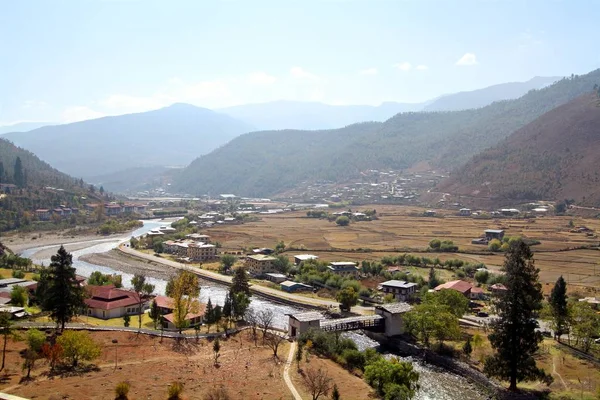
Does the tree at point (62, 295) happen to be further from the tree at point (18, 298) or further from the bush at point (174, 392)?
the bush at point (174, 392)

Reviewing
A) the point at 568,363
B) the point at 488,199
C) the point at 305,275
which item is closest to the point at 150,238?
the point at 305,275

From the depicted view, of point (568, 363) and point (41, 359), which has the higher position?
point (41, 359)

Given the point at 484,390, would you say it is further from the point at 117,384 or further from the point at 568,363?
the point at 117,384

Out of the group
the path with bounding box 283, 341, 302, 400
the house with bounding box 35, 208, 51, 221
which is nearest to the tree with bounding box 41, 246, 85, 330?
the path with bounding box 283, 341, 302, 400

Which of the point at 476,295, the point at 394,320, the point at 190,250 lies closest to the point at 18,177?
the point at 190,250

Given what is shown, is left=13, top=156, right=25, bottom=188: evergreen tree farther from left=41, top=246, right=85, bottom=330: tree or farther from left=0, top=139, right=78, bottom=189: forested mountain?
left=41, top=246, right=85, bottom=330: tree

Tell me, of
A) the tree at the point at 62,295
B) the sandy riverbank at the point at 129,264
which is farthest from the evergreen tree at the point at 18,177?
the tree at the point at 62,295

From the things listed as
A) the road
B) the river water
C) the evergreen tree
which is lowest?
the river water
